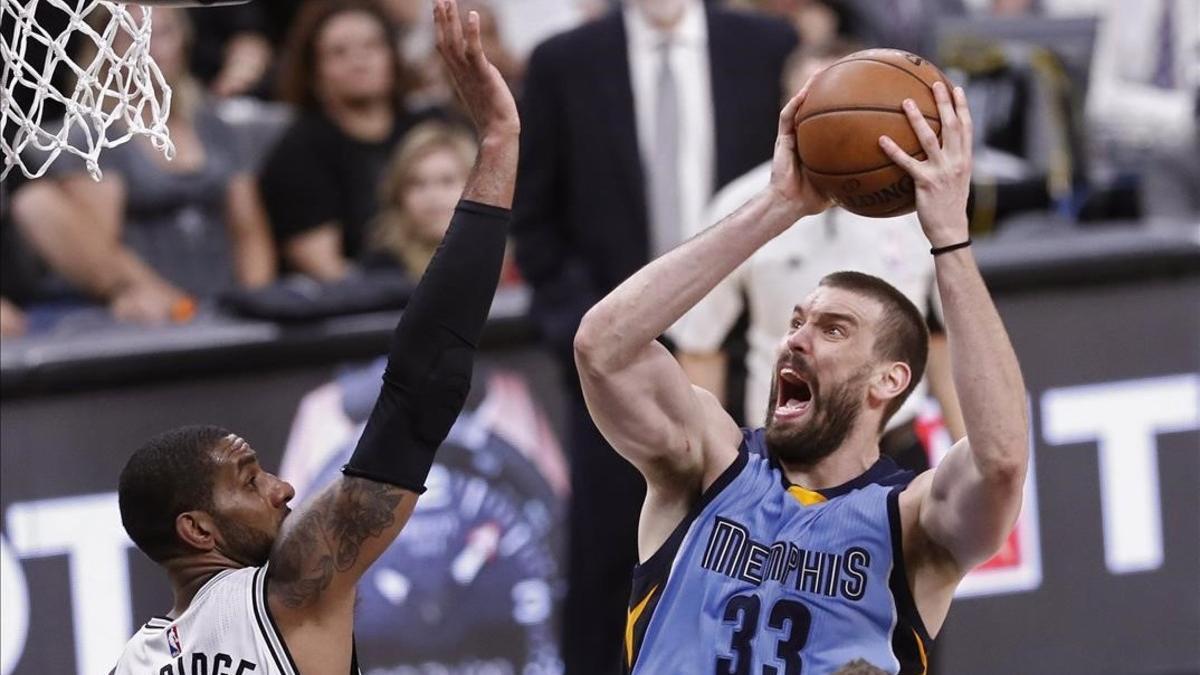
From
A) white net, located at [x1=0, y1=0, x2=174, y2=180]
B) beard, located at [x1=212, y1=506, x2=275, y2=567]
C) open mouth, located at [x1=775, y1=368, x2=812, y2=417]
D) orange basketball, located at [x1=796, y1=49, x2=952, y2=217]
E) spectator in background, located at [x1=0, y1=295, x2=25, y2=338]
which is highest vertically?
white net, located at [x1=0, y1=0, x2=174, y2=180]

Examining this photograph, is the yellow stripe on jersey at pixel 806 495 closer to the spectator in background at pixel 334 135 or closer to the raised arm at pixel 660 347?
the raised arm at pixel 660 347

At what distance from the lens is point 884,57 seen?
4.02 meters

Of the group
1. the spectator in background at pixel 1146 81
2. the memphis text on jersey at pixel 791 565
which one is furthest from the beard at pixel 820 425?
the spectator in background at pixel 1146 81

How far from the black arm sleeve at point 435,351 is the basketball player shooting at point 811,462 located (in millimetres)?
423

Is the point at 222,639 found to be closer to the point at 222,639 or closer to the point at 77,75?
the point at 222,639

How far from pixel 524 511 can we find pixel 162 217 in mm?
1728

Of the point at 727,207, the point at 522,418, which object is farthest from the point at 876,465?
the point at 522,418

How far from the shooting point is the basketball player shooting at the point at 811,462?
3727mm

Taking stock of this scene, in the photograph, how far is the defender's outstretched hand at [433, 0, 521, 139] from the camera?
137 inches

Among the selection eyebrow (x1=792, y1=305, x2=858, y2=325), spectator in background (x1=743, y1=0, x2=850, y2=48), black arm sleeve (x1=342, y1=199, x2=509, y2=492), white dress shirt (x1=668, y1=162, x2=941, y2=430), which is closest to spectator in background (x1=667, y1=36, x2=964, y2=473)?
white dress shirt (x1=668, y1=162, x2=941, y2=430)

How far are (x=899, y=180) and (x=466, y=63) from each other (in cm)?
87

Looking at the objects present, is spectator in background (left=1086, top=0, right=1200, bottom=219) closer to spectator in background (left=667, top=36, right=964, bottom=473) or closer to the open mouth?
spectator in background (left=667, top=36, right=964, bottom=473)

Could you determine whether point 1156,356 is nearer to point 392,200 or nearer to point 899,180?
point 392,200

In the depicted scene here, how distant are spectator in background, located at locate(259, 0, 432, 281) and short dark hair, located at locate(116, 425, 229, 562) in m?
3.93
